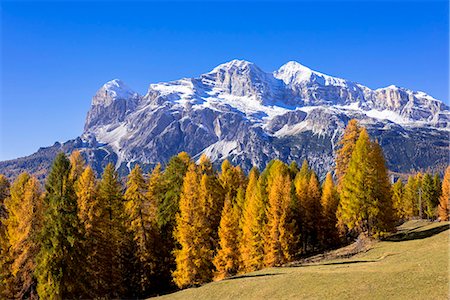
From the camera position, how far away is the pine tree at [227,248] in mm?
56312

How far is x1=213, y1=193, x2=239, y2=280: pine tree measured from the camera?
185ft

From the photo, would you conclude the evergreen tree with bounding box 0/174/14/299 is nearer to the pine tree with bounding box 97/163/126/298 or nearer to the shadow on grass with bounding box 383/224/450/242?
the pine tree with bounding box 97/163/126/298

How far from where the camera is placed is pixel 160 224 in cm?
6147

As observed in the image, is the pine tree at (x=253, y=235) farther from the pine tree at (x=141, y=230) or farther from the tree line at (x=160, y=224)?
the pine tree at (x=141, y=230)

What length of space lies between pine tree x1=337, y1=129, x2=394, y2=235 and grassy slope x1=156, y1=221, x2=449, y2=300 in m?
4.05

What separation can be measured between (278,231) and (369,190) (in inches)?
492

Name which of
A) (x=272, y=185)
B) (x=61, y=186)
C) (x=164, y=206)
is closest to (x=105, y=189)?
(x=164, y=206)

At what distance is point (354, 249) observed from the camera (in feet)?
166

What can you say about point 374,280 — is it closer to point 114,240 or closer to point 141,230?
point 114,240

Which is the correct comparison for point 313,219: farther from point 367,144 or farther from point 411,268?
point 411,268

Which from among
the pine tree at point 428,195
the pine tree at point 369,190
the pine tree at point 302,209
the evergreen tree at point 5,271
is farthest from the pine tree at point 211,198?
the pine tree at point 428,195

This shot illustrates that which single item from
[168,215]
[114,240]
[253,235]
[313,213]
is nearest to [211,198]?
[168,215]

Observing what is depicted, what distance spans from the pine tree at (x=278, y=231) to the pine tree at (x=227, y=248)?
16.6 feet

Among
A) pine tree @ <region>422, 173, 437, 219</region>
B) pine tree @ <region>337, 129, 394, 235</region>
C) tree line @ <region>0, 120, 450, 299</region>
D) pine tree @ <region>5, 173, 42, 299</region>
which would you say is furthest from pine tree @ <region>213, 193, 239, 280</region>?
pine tree @ <region>422, 173, 437, 219</region>
